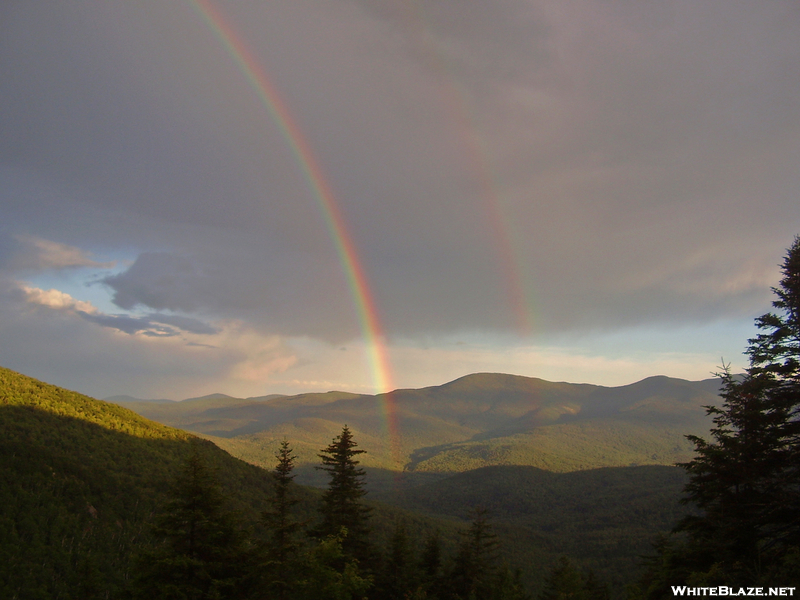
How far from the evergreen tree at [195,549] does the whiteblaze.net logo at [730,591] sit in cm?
1590

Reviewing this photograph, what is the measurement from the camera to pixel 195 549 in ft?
48.4

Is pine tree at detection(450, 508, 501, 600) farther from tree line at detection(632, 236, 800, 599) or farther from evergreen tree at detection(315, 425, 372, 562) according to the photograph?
tree line at detection(632, 236, 800, 599)

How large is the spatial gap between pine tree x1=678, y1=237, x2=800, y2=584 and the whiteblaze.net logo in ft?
2.13

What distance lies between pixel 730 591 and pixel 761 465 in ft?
20.3

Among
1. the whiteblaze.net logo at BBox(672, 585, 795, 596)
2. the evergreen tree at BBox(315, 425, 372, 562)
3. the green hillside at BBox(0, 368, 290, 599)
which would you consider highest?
the whiteblaze.net logo at BBox(672, 585, 795, 596)

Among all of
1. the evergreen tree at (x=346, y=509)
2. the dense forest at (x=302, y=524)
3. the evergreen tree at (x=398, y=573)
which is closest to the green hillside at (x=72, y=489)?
the dense forest at (x=302, y=524)

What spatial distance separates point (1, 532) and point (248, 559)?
35.8m

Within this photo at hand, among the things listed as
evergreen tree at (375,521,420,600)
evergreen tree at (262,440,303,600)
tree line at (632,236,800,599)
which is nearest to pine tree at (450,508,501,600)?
evergreen tree at (375,521,420,600)

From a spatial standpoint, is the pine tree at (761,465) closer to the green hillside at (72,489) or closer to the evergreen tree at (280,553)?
the evergreen tree at (280,553)

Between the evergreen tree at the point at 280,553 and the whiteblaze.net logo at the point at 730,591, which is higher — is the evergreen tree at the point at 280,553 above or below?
below

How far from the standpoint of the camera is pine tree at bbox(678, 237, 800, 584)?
50.5ft

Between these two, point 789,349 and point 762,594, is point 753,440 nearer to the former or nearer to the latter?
point 789,349

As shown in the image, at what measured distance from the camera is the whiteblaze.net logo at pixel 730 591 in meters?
10.9

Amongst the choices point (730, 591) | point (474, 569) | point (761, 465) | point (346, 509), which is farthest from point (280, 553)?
point (474, 569)
